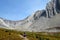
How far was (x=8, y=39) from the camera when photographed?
39469 mm

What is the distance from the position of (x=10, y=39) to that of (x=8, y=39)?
93cm

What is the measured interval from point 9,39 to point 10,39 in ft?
1.16

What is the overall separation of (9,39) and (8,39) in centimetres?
58

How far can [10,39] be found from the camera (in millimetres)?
40344

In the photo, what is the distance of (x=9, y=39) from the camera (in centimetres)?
4003
